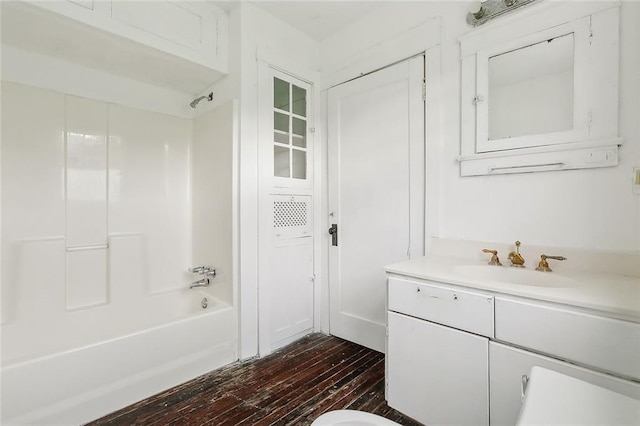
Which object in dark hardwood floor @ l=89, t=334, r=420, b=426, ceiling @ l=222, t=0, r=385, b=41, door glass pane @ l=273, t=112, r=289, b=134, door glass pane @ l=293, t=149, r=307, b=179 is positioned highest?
A: ceiling @ l=222, t=0, r=385, b=41

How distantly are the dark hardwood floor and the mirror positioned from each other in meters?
1.72

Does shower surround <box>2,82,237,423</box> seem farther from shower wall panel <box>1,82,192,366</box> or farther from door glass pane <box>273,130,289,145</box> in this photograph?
door glass pane <box>273,130,289,145</box>

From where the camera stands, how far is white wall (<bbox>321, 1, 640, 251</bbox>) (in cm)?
132

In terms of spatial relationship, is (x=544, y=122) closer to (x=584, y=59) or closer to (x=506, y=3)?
(x=584, y=59)

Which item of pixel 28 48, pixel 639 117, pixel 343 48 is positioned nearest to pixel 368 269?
pixel 639 117

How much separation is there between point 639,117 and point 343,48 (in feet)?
6.43

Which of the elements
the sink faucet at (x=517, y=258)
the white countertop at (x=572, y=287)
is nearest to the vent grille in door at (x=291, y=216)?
the white countertop at (x=572, y=287)

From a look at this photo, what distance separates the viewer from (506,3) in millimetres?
1601

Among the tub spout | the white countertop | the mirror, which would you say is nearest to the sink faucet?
the white countertop

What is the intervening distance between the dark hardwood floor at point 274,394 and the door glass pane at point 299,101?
6.63 ft

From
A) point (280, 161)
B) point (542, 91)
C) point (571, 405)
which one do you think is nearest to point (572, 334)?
point (571, 405)

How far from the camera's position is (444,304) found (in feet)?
4.37

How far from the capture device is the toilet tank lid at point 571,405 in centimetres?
64

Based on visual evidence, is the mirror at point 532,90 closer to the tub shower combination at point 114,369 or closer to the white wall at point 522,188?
the white wall at point 522,188
